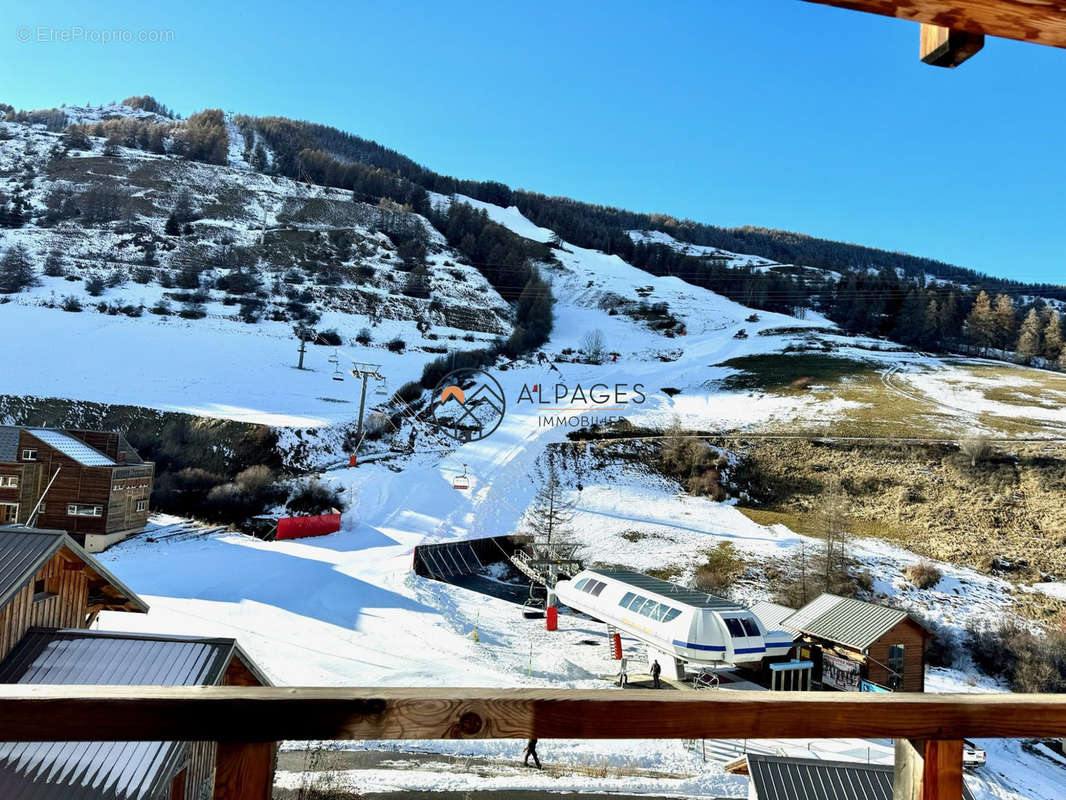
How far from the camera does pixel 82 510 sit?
2209cm

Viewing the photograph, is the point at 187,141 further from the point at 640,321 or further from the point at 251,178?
the point at 640,321

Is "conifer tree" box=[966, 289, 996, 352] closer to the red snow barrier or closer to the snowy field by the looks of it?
the snowy field

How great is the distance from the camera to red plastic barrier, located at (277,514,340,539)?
24.2 m

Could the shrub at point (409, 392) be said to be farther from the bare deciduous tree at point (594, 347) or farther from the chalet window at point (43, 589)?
the chalet window at point (43, 589)


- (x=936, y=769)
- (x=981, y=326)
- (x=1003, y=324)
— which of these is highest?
(x=1003, y=324)

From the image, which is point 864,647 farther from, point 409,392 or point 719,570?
point 409,392

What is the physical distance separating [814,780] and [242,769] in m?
10.0

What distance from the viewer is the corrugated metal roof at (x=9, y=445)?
2139cm

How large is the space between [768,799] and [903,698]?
29.7 feet

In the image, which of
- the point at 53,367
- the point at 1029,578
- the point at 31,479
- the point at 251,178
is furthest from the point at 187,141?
the point at 1029,578

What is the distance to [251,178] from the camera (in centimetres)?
8525

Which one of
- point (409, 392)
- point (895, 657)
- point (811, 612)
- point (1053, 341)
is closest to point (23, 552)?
point (811, 612)

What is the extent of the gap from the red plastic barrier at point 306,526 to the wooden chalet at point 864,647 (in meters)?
17.5

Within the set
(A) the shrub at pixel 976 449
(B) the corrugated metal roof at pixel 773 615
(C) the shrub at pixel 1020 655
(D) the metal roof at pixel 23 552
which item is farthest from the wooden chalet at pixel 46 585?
(A) the shrub at pixel 976 449
